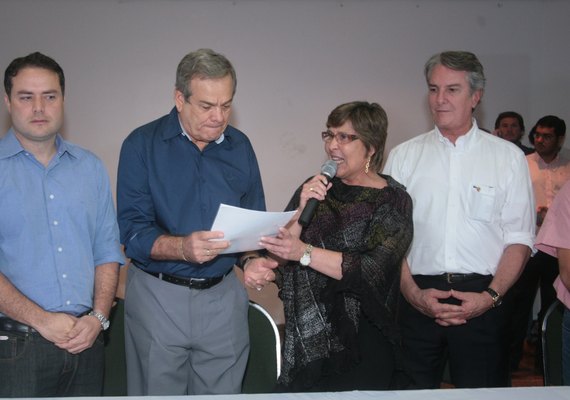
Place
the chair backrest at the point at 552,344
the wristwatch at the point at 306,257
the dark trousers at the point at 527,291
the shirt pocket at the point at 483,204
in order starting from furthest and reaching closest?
1. the dark trousers at the point at 527,291
2. the shirt pocket at the point at 483,204
3. the chair backrest at the point at 552,344
4. the wristwatch at the point at 306,257

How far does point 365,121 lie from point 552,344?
127 centimetres

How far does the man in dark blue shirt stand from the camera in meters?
2.51

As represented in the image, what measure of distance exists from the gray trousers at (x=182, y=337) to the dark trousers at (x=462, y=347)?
2.80ft

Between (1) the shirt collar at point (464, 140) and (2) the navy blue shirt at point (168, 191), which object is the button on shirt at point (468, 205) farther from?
(2) the navy blue shirt at point (168, 191)

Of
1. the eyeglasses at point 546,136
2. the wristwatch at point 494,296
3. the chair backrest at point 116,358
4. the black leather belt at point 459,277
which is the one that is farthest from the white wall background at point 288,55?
the wristwatch at point 494,296

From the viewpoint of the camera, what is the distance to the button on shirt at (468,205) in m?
A: 3.09

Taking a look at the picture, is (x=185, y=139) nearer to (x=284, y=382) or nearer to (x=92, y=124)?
(x=284, y=382)

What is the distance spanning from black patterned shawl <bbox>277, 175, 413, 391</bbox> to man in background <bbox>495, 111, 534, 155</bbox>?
3.65 m

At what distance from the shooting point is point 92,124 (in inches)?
226

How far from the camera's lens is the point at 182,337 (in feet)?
8.37

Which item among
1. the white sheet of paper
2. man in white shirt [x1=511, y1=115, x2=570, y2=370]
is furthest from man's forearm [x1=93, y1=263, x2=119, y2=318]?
man in white shirt [x1=511, y1=115, x2=570, y2=370]

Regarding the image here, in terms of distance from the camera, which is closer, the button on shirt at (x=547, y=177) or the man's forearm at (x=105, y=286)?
the man's forearm at (x=105, y=286)

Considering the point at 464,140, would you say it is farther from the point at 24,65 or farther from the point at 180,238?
the point at 24,65

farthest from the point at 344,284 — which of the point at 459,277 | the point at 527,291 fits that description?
the point at 527,291
